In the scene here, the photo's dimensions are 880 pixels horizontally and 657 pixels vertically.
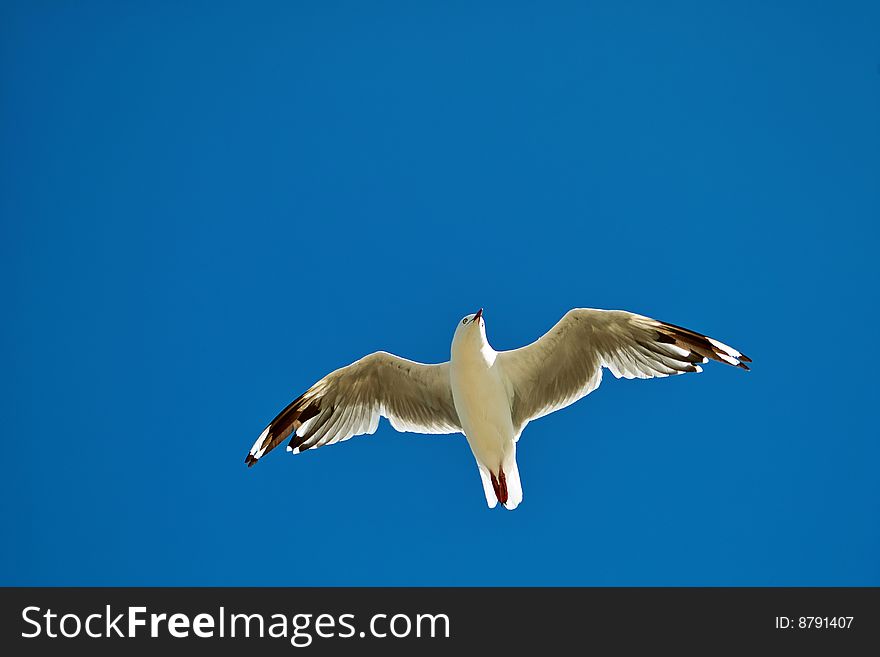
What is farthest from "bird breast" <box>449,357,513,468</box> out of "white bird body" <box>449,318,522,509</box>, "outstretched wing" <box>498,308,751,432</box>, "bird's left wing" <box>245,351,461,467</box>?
"bird's left wing" <box>245,351,461,467</box>

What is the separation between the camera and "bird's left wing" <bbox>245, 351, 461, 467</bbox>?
7062mm

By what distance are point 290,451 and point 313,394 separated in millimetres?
544

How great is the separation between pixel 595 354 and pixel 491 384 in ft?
2.96

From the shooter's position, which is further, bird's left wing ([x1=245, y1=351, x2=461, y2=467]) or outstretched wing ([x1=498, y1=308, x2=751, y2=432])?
bird's left wing ([x1=245, y1=351, x2=461, y2=467])

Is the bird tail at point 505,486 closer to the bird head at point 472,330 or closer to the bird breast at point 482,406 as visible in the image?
the bird breast at point 482,406

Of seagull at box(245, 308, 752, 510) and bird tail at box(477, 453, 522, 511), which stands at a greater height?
seagull at box(245, 308, 752, 510)

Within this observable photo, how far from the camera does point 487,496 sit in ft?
22.7

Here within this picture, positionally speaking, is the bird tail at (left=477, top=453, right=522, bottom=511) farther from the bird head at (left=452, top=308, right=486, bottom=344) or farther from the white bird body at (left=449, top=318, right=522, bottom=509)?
the bird head at (left=452, top=308, right=486, bottom=344)

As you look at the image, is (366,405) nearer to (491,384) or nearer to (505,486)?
(491,384)

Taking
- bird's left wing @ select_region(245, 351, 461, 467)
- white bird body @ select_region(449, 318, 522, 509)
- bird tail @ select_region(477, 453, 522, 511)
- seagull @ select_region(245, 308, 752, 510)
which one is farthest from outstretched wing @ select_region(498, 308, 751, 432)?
bird's left wing @ select_region(245, 351, 461, 467)

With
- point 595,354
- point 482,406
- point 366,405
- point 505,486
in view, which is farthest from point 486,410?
point 366,405

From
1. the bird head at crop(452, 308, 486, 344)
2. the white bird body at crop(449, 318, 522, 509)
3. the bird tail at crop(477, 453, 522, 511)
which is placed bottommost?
the bird tail at crop(477, 453, 522, 511)
